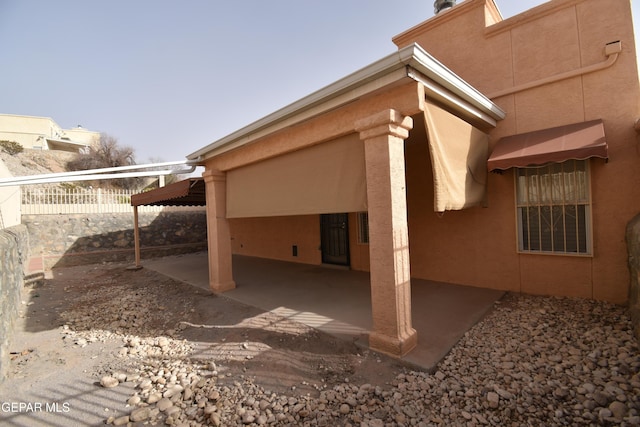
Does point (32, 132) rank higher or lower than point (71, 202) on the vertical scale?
higher

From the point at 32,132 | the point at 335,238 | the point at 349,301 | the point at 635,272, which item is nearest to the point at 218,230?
the point at 349,301

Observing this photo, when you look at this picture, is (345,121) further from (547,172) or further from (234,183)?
(547,172)

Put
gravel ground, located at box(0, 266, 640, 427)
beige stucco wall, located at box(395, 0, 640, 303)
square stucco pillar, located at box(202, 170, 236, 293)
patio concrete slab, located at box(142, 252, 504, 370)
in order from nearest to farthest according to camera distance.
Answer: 1. gravel ground, located at box(0, 266, 640, 427)
2. patio concrete slab, located at box(142, 252, 504, 370)
3. beige stucco wall, located at box(395, 0, 640, 303)
4. square stucco pillar, located at box(202, 170, 236, 293)

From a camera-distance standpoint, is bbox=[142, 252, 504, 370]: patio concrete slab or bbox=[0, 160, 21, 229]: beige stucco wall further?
bbox=[0, 160, 21, 229]: beige stucco wall

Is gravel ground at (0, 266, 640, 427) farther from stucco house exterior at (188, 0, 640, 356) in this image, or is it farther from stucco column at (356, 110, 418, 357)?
stucco house exterior at (188, 0, 640, 356)

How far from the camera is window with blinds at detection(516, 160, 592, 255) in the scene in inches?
175

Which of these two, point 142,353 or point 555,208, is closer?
point 142,353

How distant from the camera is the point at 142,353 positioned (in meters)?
3.70

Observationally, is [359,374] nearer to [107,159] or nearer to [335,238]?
[335,238]

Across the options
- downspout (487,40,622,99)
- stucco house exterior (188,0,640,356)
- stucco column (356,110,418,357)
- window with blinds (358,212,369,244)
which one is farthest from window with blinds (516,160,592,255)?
window with blinds (358,212,369,244)

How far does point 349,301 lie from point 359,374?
2136mm

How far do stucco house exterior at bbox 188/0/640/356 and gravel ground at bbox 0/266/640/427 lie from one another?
0.54 m

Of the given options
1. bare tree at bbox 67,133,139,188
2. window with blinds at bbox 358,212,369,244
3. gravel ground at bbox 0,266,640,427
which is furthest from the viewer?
bare tree at bbox 67,133,139,188

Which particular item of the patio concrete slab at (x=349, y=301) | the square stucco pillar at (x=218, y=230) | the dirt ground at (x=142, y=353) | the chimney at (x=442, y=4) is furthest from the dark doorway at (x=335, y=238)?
the chimney at (x=442, y=4)
